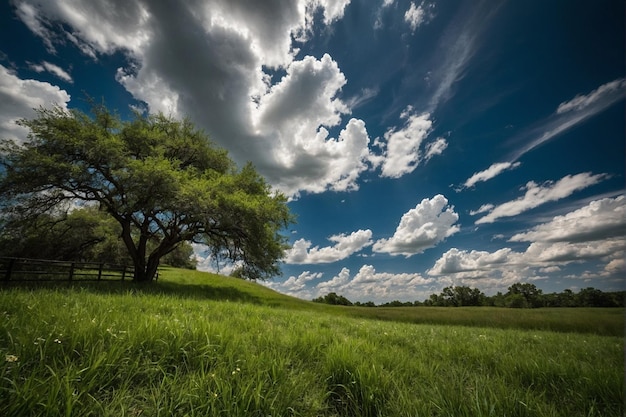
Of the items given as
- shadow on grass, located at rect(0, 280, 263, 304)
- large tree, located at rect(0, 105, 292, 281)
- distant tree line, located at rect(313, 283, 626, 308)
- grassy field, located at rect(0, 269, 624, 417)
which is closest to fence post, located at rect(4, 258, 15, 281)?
shadow on grass, located at rect(0, 280, 263, 304)

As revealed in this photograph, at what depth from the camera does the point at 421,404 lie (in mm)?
2475

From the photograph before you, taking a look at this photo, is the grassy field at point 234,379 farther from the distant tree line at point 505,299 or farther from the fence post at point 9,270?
the distant tree line at point 505,299

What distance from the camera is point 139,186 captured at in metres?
17.9

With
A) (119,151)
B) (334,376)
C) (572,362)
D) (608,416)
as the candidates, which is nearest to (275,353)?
(334,376)

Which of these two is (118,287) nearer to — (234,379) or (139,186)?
(139,186)

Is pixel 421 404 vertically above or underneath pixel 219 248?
underneath

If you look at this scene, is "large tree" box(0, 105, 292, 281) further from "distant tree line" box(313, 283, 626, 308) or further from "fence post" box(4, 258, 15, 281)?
"distant tree line" box(313, 283, 626, 308)

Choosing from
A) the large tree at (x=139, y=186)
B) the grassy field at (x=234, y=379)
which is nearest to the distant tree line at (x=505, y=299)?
the large tree at (x=139, y=186)

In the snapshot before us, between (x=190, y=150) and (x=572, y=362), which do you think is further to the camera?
(x=190, y=150)

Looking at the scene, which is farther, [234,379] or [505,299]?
[505,299]

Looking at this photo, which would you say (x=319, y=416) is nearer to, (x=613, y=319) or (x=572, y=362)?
(x=572, y=362)

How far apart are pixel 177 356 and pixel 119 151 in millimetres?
20976

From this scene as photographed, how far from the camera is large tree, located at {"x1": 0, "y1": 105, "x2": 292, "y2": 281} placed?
16766 millimetres

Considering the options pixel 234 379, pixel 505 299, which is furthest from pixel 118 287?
pixel 505 299
